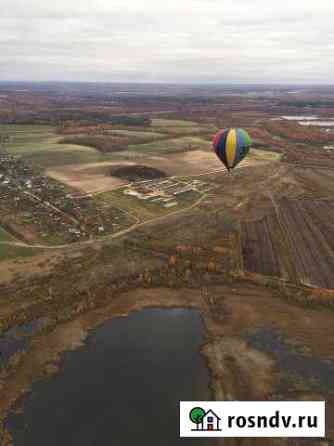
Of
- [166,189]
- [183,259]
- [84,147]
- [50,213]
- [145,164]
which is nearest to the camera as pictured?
[183,259]

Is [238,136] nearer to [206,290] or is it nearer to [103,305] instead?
[206,290]

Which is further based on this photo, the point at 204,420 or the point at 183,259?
the point at 183,259

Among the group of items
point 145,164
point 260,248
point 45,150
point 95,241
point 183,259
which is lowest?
point 183,259

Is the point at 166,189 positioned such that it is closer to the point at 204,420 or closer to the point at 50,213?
the point at 50,213

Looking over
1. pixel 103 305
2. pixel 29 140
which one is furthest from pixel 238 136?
pixel 29 140

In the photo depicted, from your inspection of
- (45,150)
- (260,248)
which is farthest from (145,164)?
(260,248)

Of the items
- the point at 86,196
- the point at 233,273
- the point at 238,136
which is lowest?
the point at 233,273

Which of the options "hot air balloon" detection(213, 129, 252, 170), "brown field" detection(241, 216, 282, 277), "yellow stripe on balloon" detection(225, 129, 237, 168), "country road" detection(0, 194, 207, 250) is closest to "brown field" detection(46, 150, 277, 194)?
"country road" detection(0, 194, 207, 250)
